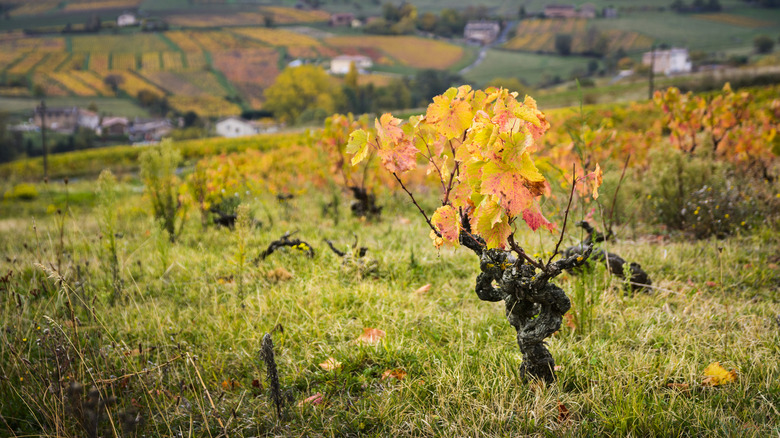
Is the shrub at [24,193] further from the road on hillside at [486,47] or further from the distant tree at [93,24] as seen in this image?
the distant tree at [93,24]

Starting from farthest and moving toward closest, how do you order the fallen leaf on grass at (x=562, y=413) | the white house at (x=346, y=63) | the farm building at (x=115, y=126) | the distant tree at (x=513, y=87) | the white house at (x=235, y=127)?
1. the white house at (x=346, y=63)
2. the farm building at (x=115, y=126)
3. the white house at (x=235, y=127)
4. the fallen leaf on grass at (x=562, y=413)
5. the distant tree at (x=513, y=87)

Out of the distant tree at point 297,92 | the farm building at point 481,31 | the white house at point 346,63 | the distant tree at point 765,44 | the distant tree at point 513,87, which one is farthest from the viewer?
the farm building at point 481,31

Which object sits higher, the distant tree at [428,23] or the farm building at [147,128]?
the distant tree at [428,23]

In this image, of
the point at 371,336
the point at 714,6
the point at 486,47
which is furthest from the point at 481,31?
the point at 371,336

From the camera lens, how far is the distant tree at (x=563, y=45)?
83.6m

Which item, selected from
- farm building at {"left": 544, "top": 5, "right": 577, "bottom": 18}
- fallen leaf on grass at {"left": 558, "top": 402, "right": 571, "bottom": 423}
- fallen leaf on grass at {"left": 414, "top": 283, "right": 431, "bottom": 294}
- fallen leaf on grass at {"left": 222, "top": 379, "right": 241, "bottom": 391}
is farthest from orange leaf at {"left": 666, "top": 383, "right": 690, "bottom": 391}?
farm building at {"left": 544, "top": 5, "right": 577, "bottom": 18}

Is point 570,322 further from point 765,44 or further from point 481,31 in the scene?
point 481,31

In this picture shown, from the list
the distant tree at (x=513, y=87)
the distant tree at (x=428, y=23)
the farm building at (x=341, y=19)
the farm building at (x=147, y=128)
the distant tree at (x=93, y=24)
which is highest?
the farm building at (x=341, y=19)

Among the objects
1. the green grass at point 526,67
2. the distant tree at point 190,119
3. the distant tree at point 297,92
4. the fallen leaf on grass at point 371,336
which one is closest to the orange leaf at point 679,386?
the fallen leaf on grass at point 371,336

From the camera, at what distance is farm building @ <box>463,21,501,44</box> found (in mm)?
101075

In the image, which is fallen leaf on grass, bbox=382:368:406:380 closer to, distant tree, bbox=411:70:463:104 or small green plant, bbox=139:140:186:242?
small green plant, bbox=139:140:186:242

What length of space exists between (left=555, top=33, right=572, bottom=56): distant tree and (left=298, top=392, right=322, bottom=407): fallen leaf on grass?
94980 mm

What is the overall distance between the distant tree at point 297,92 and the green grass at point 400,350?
202ft

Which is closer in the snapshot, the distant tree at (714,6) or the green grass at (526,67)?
the green grass at (526,67)
